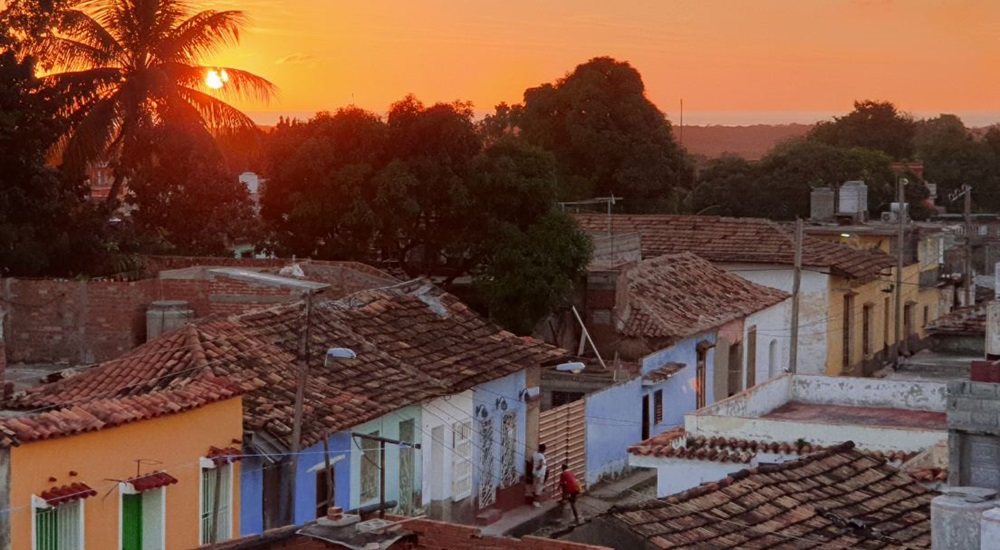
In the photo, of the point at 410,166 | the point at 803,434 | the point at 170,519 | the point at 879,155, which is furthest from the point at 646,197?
the point at 170,519

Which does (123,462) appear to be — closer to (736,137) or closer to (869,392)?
(869,392)

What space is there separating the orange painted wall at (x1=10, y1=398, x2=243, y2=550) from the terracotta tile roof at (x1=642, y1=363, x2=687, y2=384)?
14.3m

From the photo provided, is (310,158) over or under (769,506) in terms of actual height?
over

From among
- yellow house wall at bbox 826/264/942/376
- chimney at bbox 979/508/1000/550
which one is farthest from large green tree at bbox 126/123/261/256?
chimney at bbox 979/508/1000/550

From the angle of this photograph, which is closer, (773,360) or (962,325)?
(962,325)

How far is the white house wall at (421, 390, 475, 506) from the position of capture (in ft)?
76.7

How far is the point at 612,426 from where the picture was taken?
99.6 feet

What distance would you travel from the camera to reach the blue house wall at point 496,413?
2508 cm

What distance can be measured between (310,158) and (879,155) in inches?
1751

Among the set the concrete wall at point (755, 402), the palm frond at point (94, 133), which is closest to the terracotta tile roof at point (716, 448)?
the concrete wall at point (755, 402)

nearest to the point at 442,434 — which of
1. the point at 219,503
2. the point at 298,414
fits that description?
the point at 298,414

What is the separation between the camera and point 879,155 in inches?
2798

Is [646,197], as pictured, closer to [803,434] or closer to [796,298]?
[796,298]

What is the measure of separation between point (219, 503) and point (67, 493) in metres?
2.68
